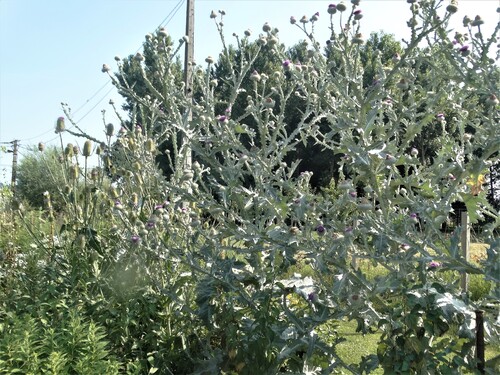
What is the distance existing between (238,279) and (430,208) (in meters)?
1.02

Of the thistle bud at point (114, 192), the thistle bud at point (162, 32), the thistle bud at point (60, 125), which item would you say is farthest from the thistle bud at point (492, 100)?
the thistle bud at point (60, 125)

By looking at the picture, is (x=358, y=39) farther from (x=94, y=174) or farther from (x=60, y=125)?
(x=94, y=174)

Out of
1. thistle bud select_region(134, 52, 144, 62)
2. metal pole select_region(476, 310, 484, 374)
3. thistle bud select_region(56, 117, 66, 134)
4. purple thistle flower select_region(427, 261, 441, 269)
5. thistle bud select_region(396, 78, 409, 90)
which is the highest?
thistle bud select_region(134, 52, 144, 62)

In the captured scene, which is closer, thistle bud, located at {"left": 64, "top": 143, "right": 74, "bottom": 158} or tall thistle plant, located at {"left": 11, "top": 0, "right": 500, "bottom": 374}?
tall thistle plant, located at {"left": 11, "top": 0, "right": 500, "bottom": 374}

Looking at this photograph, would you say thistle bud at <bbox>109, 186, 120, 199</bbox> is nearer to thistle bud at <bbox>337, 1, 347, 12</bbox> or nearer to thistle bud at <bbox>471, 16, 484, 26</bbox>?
thistle bud at <bbox>337, 1, 347, 12</bbox>

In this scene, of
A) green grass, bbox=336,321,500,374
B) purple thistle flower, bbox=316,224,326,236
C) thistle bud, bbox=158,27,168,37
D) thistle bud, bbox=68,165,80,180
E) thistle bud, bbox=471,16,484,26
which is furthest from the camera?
green grass, bbox=336,321,500,374

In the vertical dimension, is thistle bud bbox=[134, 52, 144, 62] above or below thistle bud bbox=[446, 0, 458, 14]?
above

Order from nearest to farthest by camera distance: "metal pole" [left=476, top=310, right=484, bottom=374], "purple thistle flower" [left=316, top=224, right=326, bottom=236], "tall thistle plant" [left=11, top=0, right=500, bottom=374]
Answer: "metal pole" [left=476, top=310, right=484, bottom=374] → "tall thistle plant" [left=11, top=0, right=500, bottom=374] → "purple thistle flower" [left=316, top=224, right=326, bottom=236]

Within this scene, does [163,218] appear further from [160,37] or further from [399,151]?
[399,151]

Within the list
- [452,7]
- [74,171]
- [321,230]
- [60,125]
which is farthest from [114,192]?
[452,7]

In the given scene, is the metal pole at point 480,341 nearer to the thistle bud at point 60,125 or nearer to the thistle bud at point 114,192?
the thistle bud at point 114,192

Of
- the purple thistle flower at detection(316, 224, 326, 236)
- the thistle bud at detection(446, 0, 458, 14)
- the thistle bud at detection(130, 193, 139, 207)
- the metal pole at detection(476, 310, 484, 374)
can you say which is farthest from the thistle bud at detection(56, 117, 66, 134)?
the metal pole at detection(476, 310, 484, 374)

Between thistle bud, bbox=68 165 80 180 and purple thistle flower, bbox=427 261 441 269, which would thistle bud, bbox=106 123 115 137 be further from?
purple thistle flower, bbox=427 261 441 269

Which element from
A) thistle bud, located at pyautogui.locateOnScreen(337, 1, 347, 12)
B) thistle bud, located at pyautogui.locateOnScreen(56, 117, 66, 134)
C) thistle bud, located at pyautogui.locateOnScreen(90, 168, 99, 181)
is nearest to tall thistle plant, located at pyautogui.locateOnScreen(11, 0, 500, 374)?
thistle bud, located at pyautogui.locateOnScreen(337, 1, 347, 12)
